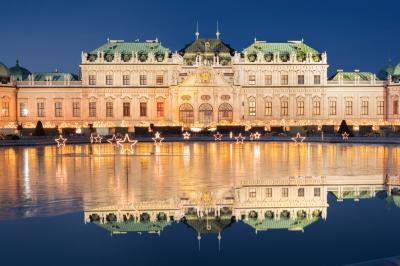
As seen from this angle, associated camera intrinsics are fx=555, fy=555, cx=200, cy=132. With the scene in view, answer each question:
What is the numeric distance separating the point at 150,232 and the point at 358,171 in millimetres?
13015

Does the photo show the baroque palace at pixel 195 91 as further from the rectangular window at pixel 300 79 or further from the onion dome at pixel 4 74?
the rectangular window at pixel 300 79

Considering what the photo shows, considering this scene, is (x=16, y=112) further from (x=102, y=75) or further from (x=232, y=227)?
(x=232, y=227)

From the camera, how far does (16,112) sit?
7475 cm

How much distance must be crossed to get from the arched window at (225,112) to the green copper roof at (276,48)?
8416 millimetres

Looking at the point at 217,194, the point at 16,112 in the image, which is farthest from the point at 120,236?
the point at 16,112

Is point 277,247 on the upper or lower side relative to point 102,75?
lower

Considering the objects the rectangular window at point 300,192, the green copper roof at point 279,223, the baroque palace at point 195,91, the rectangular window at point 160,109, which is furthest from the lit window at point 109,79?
the green copper roof at point 279,223

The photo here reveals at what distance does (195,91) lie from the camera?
73.9 meters

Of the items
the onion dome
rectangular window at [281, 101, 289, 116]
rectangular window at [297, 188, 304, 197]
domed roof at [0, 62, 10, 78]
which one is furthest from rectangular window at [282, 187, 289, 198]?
domed roof at [0, 62, 10, 78]

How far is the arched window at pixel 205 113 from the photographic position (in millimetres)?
74562

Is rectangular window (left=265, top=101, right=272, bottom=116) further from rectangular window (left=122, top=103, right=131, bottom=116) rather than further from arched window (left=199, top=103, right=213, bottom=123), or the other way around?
rectangular window (left=122, top=103, right=131, bottom=116)

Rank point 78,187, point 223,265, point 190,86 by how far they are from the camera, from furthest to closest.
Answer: point 190,86
point 78,187
point 223,265

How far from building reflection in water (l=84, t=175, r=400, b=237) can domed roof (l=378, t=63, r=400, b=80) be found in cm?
6779

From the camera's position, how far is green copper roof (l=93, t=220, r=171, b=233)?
11170 mm
